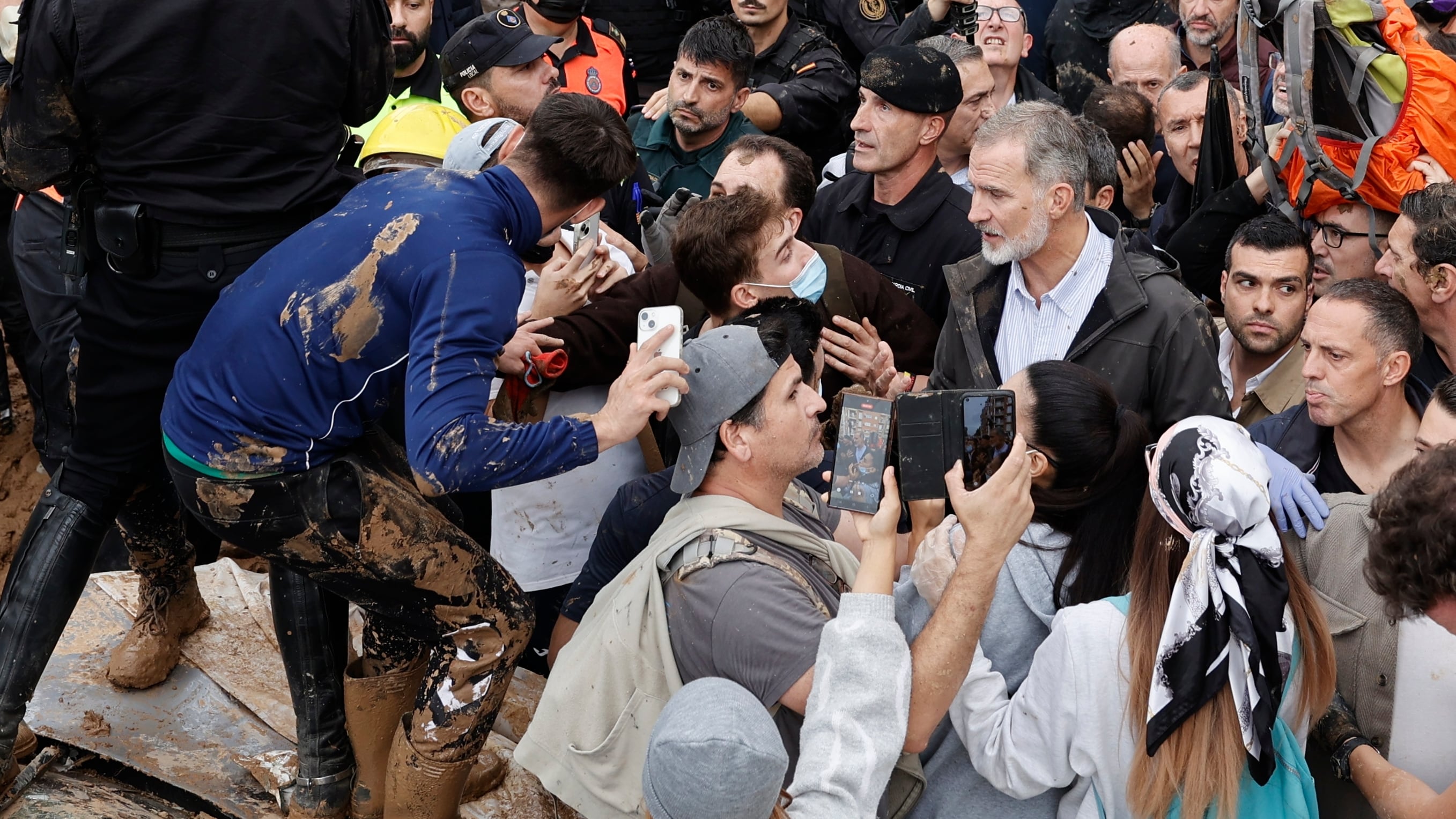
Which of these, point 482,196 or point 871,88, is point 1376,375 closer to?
point 871,88

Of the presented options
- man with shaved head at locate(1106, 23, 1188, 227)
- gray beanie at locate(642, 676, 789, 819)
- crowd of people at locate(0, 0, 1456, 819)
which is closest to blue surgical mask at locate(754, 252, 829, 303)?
crowd of people at locate(0, 0, 1456, 819)

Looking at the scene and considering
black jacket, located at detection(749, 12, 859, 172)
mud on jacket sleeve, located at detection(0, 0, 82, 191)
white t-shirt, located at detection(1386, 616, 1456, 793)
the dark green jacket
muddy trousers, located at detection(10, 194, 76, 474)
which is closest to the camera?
white t-shirt, located at detection(1386, 616, 1456, 793)

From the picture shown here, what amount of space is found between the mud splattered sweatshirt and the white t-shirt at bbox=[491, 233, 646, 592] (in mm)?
854

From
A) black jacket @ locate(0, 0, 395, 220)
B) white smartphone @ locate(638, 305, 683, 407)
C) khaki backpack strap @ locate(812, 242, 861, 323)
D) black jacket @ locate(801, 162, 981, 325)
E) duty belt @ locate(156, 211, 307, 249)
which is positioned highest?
black jacket @ locate(0, 0, 395, 220)

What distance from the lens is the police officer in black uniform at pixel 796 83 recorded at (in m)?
5.57

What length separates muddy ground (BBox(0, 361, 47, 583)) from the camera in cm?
611

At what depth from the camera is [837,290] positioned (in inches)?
148

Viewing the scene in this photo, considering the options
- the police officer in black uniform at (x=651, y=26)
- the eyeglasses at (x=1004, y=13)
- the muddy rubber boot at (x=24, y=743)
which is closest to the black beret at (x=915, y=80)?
the eyeglasses at (x=1004, y=13)

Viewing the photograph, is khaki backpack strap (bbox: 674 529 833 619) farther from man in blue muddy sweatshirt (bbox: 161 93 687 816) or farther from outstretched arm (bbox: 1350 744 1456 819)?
outstretched arm (bbox: 1350 744 1456 819)

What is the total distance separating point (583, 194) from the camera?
291cm

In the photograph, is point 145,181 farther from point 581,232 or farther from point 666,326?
point 666,326

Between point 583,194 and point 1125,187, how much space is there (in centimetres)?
305

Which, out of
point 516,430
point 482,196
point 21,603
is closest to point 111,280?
point 21,603

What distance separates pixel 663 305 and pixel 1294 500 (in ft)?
6.10
